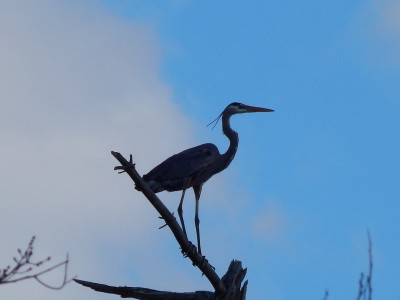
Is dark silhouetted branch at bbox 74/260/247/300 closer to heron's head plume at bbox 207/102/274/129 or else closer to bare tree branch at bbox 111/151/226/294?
bare tree branch at bbox 111/151/226/294

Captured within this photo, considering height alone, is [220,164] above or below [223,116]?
below

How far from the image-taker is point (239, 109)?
13.0 metres

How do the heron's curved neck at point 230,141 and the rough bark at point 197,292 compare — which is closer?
the rough bark at point 197,292

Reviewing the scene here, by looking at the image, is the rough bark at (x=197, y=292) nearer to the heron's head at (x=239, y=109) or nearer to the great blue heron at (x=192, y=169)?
the great blue heron at (x=192, y=169)

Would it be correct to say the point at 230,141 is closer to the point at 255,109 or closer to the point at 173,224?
the point at 255,109

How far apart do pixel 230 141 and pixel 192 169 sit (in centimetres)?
93

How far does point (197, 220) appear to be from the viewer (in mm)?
11914

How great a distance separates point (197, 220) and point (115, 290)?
4.15m

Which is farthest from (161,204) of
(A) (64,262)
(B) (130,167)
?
(A) (64,262)

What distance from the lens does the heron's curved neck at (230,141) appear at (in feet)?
39.4

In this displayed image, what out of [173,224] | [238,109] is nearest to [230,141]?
[238,109]

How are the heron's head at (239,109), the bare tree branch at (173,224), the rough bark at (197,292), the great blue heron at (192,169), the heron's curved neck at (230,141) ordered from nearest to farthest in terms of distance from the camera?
the bare tree branch at (173,224) < the rough bark at (197,292) < the great blue heron at (192,169) < the heron's curved neck at (230,141) < the heron's head at (239,109)

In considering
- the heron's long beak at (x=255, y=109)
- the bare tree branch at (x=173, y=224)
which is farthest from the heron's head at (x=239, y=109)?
the bare tree branch at (x=173, y=224)

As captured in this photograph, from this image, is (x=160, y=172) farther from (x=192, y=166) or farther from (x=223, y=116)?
(x=223, y=116)
